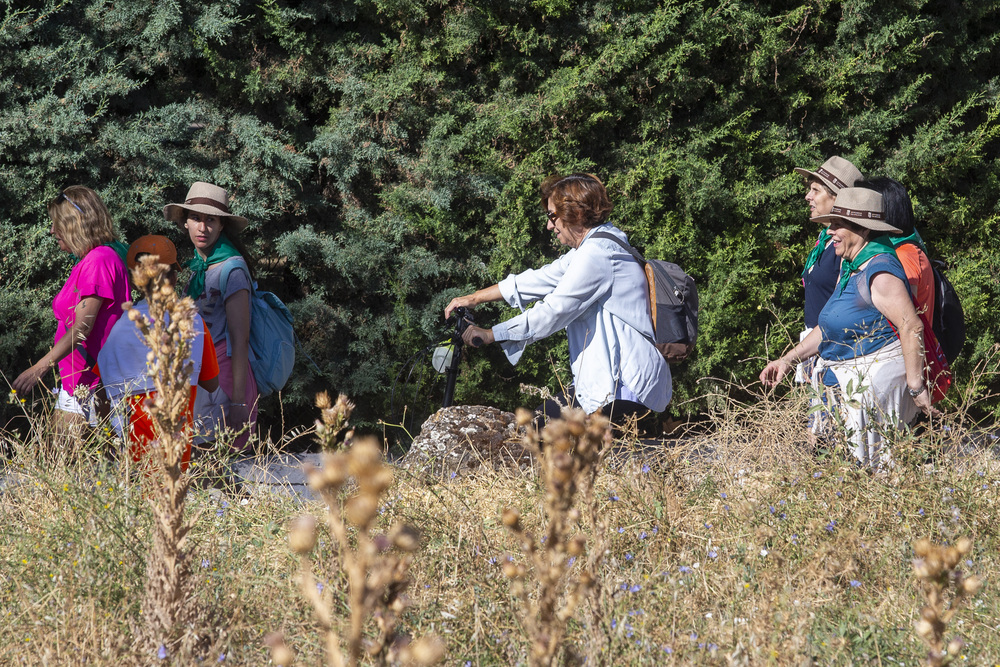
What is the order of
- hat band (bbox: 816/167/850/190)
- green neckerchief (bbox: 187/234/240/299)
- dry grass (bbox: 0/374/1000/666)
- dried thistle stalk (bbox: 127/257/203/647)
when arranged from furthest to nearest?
1. hat band (bbox: 816/167/850/190)
2. green neckerchief (bbox: 187/234/240/299)
3. dry grass (bbox: 0/374/1000/666)
4. dried thistle stalk (bbox: 127/257/203/647)

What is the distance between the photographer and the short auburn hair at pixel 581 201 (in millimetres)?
3598

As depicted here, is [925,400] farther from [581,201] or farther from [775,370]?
[581,201]

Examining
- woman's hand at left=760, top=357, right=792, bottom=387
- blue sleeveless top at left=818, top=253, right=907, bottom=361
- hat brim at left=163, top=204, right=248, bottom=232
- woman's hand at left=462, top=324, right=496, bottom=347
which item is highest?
hat brim at left=163, top=204, right=248, bottom=232

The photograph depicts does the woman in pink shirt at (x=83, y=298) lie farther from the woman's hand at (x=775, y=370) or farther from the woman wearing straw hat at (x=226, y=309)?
the woman's hand at (x=775, y=370)

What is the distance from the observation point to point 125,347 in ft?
10.8

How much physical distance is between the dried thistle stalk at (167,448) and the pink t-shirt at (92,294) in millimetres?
1957

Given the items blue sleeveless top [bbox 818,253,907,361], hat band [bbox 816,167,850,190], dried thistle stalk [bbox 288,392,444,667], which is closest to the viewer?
dried thistle stalk [bbox 288,392,444,667]

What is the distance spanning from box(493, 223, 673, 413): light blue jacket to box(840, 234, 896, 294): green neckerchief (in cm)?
81

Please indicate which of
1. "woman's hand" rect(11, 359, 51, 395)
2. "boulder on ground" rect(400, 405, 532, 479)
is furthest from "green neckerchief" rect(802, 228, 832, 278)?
"woman's hand" rect(11, 359, 51, 395)

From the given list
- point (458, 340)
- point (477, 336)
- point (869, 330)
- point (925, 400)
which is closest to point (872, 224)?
point (869, 330)

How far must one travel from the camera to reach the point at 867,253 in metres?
3.37

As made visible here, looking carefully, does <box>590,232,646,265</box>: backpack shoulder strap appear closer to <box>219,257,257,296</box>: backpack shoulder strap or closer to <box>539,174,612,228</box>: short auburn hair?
<box>539,174,612,228</box>: short auburn hair

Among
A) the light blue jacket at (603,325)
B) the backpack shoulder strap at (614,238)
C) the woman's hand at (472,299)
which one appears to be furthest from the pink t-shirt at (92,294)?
the backpack shoulder strap at (614,238)

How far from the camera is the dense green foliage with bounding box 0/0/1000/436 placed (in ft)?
17.7
